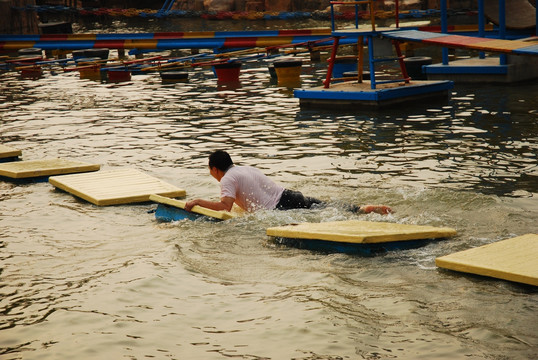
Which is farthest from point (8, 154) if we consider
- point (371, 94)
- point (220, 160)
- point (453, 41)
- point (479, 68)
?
point (479, 68)

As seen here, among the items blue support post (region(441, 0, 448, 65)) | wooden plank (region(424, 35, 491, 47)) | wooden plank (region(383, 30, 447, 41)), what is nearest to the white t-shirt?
wooden plank (region(424, 35, 491, 47))

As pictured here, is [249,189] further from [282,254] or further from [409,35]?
[409,35]

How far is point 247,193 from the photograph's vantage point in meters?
8.88

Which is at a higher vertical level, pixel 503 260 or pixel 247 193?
pixel 247 193

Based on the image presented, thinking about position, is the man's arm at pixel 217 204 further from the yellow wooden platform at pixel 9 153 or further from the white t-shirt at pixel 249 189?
the yellow wooden platform at pixel 9 153

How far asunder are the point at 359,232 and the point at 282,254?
83 cm

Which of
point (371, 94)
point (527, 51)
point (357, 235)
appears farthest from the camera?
point (371, 94)

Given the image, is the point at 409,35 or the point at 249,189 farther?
the point at 409,35

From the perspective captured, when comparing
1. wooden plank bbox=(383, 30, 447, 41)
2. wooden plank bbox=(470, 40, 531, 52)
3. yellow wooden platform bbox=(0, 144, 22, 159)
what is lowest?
yellow wooden platform bbox=(0, 144, 22, 159)

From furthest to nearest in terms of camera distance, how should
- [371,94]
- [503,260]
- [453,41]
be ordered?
[371,94], [453,41], [503,260]

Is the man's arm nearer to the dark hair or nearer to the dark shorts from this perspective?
the dark hair

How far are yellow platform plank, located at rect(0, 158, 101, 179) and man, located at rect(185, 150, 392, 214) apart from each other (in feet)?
12.9

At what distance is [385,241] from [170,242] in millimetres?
2413

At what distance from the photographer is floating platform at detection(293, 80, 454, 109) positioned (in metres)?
16.0
